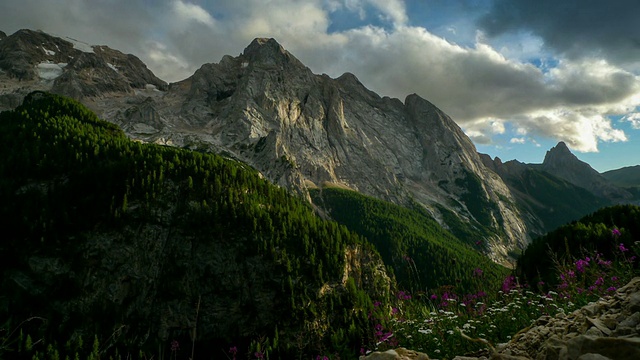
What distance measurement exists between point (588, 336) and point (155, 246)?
96.2 m

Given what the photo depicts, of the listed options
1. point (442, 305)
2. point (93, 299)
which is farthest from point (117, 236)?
point (442, 305)

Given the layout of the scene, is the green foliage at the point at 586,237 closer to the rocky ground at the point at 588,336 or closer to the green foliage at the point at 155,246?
the green foliage at the point at 155,246

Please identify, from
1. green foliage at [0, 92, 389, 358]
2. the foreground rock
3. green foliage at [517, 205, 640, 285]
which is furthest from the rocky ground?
green foliage at [0, 92, 389, 358]

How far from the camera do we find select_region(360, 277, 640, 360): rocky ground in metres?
4.62

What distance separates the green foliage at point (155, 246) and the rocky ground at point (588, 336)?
7272cm

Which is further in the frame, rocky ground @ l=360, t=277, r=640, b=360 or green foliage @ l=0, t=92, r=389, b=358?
green foliage @ l=0, t=92, r=389, b=358

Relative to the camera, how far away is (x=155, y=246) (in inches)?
3433

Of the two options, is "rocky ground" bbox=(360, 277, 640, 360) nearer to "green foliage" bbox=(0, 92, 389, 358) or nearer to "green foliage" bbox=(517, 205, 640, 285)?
"green foliage" bbox=(517, 205, 640, 285)

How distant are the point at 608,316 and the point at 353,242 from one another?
321 ft

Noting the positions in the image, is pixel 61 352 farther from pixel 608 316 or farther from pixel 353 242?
pixel 608 316

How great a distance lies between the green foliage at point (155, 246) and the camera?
77938 mm

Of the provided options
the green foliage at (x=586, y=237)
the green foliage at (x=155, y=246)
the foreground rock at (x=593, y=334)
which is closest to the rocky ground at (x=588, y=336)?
the foreground rock at (x=593, y=334)

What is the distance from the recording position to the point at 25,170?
90.9m

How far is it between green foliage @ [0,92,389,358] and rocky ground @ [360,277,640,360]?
239ft
